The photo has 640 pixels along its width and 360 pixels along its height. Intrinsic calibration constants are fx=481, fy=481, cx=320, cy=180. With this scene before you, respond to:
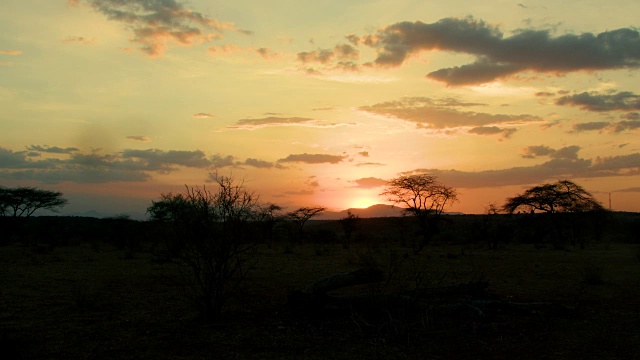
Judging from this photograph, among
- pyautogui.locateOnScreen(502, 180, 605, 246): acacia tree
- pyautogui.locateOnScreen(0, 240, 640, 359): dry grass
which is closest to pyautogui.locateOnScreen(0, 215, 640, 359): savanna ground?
pyautogui.locateOnScreen(0, 240, 640, 359): dry grass

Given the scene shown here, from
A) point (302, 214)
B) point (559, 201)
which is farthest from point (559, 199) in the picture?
point (302, 214)

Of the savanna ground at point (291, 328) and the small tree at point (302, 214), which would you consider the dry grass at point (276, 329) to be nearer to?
the savanna ground at point (291, 328)

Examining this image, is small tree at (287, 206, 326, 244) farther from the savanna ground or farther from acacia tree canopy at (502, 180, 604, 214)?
the savanna ground

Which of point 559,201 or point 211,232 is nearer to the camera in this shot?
point 211,232

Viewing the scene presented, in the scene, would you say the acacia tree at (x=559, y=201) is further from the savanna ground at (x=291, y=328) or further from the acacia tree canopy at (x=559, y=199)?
the savanna ground at (x=291, y=328)

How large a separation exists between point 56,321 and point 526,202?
39631 mm

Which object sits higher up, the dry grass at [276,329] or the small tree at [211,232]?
the small tree at [211,232]

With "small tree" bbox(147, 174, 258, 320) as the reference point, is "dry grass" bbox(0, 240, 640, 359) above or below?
below

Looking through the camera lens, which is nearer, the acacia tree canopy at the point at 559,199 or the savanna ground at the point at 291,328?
the savanna ground at the point at 291,328

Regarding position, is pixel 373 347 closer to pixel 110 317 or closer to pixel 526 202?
pixel 110 317

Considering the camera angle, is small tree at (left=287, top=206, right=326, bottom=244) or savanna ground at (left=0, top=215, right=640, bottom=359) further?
small tree at (left=287, top=206, right=326, bottom=244)

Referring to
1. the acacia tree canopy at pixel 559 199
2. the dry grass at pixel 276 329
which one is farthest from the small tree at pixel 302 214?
the dry grass at pixel 276 329

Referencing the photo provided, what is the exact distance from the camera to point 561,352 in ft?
22.5

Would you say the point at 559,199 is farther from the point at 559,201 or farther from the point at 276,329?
the point at 276,329
